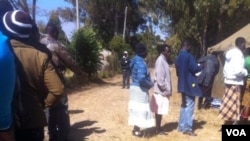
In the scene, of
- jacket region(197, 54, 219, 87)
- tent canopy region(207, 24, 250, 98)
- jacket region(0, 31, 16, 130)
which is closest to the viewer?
jacket region(0, 31, 16, 130)

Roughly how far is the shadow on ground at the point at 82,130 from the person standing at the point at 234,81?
7.79 ft

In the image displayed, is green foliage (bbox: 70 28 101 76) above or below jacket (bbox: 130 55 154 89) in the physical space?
above

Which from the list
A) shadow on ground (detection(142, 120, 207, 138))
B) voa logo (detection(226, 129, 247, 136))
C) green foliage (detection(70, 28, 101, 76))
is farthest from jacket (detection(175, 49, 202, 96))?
green foliage (detection(70, 28, 101, 76))

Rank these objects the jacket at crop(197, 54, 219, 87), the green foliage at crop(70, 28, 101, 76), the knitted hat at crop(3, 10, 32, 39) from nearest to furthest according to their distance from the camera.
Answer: the knitted hat at crop(3, 10, 32, 39) → the jacket at crop(197, 54, 219, 87) → the green foliage at crop(70, 28, 101, 76)

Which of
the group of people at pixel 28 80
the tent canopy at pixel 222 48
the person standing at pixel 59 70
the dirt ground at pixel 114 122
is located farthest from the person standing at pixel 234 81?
the group of people at pixel 28 80

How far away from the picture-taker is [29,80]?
3.62 m

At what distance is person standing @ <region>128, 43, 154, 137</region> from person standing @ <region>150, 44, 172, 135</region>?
1.01ft

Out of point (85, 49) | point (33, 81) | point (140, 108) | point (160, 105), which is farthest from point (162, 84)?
point (85, 49)

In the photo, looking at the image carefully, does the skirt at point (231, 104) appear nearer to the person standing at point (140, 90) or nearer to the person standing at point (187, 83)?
the person standing at point (187, 83)

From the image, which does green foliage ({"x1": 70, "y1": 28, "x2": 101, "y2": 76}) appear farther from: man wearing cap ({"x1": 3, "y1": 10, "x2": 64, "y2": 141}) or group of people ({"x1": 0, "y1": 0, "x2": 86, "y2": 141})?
man wearing cap ({"x1": 3, "y1": 10, "x2": 64, "y2": 141})

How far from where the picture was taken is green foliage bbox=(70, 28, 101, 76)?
59.9 ft

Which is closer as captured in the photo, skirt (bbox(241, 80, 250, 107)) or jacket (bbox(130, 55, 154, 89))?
jacket (bbox(130, 55, 154, 89))

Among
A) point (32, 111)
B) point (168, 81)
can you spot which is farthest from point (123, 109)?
point (32, 111)

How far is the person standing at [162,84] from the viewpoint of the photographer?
7.54 m
